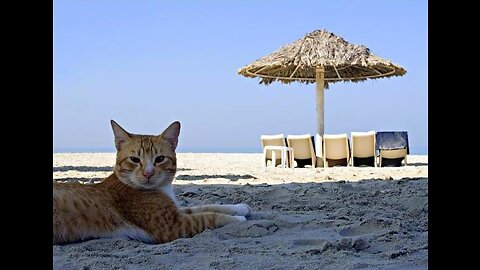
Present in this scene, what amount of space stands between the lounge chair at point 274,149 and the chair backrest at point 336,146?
0.94 meters

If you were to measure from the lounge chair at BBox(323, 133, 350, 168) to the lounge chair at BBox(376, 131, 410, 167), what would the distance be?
69cm

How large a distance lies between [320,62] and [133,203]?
9.81 meters

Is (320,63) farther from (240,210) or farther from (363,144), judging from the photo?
(240,210)

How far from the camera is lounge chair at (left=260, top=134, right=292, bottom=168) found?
10.8 metres

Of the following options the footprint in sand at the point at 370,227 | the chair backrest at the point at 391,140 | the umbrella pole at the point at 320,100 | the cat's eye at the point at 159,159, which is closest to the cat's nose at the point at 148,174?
the cat's eye at the point at 159,159

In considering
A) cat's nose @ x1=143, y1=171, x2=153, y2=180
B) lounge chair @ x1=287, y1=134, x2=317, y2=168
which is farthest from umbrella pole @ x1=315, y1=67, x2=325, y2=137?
cat's nose @ x1=143, y1=171, x2=153, y2=180

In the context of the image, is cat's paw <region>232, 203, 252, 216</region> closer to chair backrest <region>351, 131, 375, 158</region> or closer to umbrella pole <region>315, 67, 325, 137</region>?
chair backrest <region>351, 131, 375, 158</region>

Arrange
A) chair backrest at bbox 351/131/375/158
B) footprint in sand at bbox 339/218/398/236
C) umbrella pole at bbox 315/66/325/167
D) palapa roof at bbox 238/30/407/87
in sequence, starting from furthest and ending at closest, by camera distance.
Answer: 1. umbrella pole at bbox 315/66/325/167
2. palapa roof at bbox 238/30/407/87
3. chair backrest at bbox 351/131/375/158
4. footprint in sand at bbox 339/218/398/236

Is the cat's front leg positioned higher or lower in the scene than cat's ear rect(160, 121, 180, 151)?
lower

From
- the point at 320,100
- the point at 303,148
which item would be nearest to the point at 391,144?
the point at 303,148

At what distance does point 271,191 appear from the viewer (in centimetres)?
477

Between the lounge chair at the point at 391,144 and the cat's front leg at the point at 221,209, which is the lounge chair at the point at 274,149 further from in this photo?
the cat's front leg at the point at 221,209
